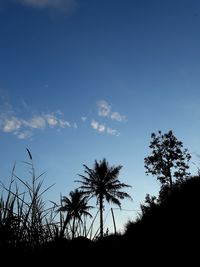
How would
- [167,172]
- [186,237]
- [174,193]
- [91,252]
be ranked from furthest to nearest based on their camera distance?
[167,172] → [174,193] → [186,237] → [91,252]

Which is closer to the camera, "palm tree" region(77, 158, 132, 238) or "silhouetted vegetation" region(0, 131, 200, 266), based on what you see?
"silhouetted vegetation" region(0, 131, 200, 266)

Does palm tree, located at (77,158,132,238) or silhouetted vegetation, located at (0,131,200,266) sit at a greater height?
palm tree, located at (77,158,132,238)

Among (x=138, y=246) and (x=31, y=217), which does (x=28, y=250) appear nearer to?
(x=31, y=217)

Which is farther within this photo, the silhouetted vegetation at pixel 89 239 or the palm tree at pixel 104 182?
the palm tree at pixel 104 182

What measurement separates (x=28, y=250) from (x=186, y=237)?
3485mm

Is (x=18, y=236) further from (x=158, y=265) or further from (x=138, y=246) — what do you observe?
(x=138, y=246)

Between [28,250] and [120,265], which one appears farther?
[120,265]

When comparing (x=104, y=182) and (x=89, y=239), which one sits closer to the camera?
(x=89, y=239)

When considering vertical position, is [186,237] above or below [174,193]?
below

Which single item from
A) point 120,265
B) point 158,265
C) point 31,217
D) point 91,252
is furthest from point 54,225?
point 158,265

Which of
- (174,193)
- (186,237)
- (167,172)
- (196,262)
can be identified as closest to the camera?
(196,262)

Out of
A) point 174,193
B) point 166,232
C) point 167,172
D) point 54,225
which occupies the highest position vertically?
point 167,172

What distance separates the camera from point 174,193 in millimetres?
8906

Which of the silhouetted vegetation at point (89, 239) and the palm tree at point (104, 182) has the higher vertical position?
the palm tree at point (104, 182)
